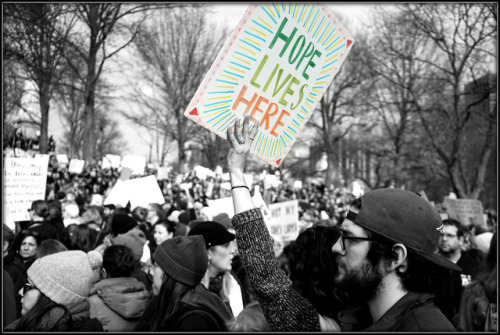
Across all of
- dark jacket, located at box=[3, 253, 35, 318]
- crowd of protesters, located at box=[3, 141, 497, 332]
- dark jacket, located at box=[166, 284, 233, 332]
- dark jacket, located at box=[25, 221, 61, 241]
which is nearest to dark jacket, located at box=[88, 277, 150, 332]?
crowd of protesters, located at box=[3, 141, 497, 332]

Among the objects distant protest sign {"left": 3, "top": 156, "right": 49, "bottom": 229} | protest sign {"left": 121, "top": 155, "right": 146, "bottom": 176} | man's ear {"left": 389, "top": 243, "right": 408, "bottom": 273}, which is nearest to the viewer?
man's ear {"left": 389, "top": 243, "right": 408, "bottom": 273}

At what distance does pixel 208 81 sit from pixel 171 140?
3287 cm

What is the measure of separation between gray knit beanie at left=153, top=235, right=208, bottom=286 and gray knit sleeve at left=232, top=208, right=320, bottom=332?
1.07 m

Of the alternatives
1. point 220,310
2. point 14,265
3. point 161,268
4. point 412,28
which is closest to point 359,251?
point 220,310

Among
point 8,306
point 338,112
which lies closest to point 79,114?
point 338,112

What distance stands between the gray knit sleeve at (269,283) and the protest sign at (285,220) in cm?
610

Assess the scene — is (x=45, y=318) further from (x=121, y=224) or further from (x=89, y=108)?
(x=89, y=108)

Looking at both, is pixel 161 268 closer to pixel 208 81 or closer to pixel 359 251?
pixel 208 81

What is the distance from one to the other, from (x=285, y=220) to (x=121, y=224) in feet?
10.4

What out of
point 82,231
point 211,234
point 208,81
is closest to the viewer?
point 208,81

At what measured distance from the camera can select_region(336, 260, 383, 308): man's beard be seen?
1776 millimetres

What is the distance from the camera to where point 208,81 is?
2.40 meters

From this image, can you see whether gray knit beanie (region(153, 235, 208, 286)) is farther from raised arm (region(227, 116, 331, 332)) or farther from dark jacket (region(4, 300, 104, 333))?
raised arm (region(227, 116, 331, 332))

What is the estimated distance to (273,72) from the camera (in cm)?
253
